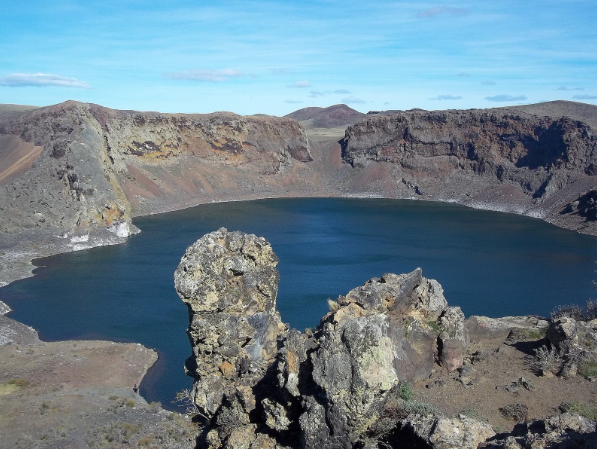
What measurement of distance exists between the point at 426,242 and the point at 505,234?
13004 mm

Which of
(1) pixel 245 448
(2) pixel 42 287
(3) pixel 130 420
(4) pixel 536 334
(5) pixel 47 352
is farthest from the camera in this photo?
(2) pixel 42 287

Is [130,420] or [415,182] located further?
[415,182]

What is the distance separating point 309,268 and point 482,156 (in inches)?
2522

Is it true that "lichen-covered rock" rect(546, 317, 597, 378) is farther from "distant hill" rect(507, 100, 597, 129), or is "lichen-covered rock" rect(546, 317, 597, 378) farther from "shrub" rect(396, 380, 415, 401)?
"distant hill" rect(507, 100, 597, 129)

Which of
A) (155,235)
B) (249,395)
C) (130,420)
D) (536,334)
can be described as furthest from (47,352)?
(155,235)

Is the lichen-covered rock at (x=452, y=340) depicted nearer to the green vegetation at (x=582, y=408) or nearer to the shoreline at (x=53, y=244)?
the green vegetation at (x=582, y=408)

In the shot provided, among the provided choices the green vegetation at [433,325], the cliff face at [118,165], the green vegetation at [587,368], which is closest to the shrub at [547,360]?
the green vegetation at [587,368]

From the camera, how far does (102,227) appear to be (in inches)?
2640

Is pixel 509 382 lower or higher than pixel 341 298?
lower

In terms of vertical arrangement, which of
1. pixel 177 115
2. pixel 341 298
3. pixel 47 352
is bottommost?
pixel 47 352

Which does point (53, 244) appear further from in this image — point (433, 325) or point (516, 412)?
point (516, 412)

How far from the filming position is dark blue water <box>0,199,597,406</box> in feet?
134

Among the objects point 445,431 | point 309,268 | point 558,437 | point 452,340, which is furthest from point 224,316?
point 309,268

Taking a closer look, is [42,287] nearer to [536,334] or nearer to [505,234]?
[536,334]
